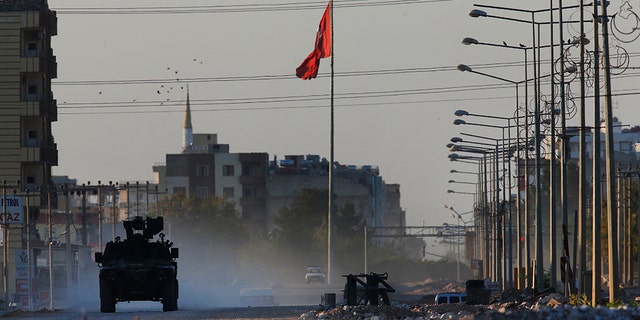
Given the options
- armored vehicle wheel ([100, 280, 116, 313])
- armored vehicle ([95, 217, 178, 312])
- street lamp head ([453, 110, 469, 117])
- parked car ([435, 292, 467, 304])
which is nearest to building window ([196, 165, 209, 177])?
street lamp head ([453, 110, 469, 117])

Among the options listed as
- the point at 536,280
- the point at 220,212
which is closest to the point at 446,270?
the point at 220,212

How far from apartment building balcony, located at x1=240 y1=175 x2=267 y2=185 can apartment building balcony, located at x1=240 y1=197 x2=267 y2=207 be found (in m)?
1.91

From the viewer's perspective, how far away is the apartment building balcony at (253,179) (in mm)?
183875

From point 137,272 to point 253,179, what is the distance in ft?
446

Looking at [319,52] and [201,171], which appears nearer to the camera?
[319,52]

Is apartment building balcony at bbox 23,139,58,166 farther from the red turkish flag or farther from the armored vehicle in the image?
the armored vehicle

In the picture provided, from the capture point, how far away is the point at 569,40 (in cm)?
5925

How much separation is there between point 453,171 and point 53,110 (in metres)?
32.2

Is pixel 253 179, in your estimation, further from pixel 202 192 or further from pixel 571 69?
pixel 571 69

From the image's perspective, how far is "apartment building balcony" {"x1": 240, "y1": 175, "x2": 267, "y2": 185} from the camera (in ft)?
603

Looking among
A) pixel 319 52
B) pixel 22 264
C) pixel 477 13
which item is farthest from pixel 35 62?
pixel 477 13

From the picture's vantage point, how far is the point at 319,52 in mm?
104250

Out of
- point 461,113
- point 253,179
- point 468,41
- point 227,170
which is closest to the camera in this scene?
point 468,41

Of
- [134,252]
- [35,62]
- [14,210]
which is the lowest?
[134,252]
